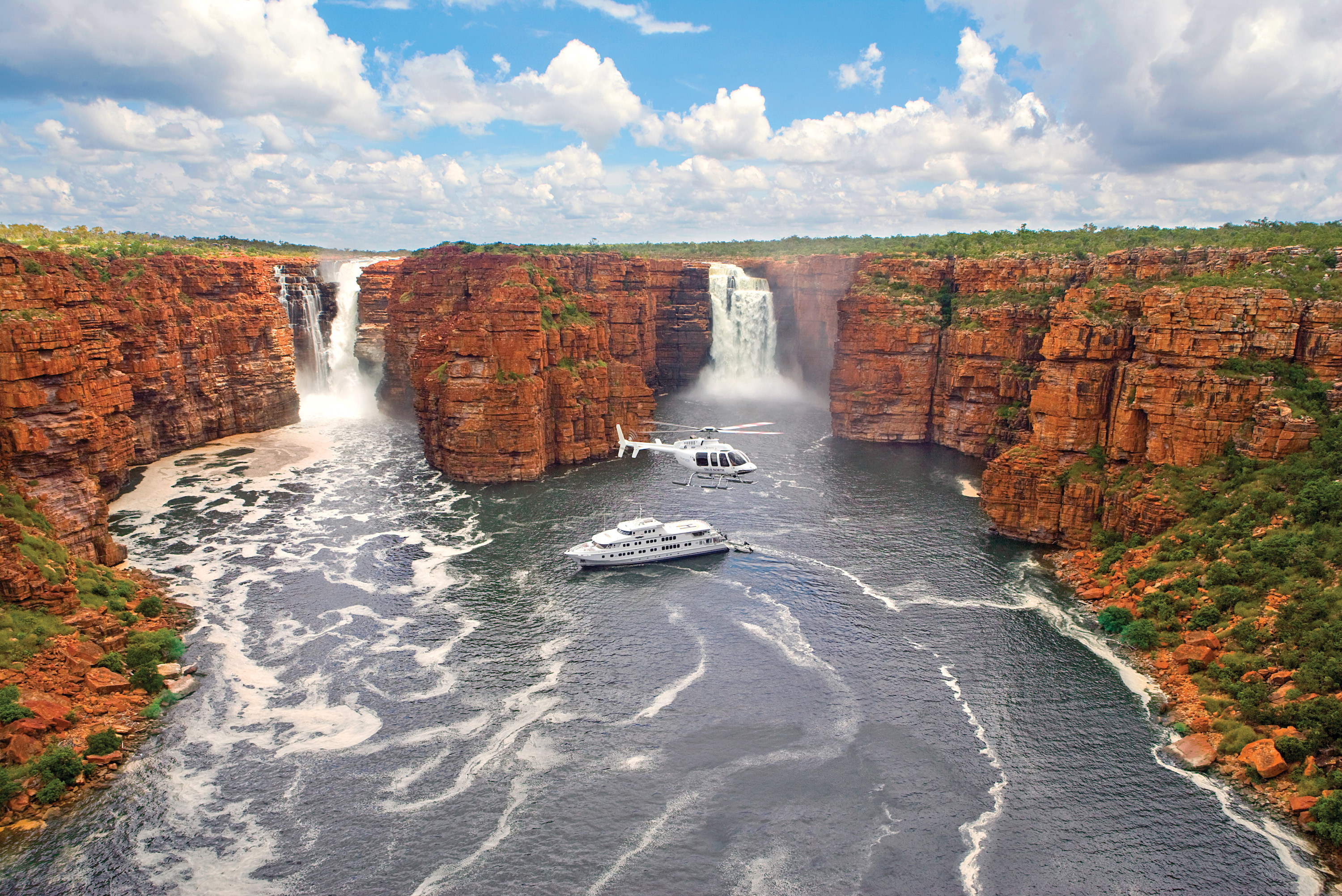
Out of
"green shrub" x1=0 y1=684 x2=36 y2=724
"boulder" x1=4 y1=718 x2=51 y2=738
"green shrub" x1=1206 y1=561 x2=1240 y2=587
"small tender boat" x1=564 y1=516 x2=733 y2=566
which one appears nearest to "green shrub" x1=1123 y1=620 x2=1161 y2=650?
"green shrub" x1=1206 y1=561 x2=1240 y2=587

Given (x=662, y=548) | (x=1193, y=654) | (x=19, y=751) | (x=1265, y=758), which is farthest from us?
(x=662, y=548)

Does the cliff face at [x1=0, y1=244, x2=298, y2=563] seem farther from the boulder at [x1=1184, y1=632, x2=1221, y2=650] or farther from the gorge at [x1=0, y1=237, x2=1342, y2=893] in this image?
the boulder at [x1=1184, y1=632, x2=1221, y2=650]

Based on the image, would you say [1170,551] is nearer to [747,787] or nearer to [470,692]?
[747,787]

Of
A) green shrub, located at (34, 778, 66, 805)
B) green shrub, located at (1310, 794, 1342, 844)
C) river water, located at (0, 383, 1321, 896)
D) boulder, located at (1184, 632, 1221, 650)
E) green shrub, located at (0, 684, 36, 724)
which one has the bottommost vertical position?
river water, located at (0, 383, 1321, 896)

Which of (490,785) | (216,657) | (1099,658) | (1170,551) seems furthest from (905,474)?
(216,657)

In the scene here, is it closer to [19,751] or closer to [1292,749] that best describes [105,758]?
[19,751]

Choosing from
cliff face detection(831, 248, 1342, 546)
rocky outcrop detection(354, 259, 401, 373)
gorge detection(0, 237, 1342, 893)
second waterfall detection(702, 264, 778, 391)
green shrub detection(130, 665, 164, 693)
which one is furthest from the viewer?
second waterfall detection(702, 264, 778, 391)

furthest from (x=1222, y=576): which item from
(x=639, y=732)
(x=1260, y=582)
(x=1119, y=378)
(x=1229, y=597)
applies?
(x=639, y=732)

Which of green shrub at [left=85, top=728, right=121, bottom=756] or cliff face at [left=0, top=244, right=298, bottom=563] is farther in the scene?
cliff face at [left=0, top=244, right=298, bottom=563]
